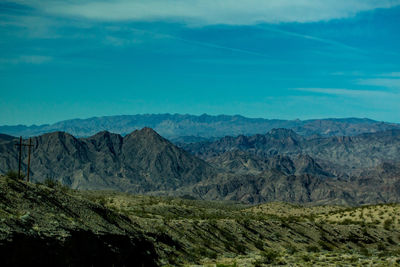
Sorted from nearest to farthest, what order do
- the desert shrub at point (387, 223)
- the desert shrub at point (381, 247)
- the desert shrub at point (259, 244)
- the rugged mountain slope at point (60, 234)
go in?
1. the rugged mountain slope at point (60, 234)
2. the desert shrub at point (259, 244)
3. the desert shrub at point (381, 247)
4. the desert shrub at point (387, 223)

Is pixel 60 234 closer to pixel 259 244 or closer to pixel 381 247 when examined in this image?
pixel 259 244

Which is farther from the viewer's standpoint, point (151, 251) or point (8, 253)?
point (151, 251)

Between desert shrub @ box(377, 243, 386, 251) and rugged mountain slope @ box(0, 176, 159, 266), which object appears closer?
rugged mountain slope @ box(0, 176, 159, 266)

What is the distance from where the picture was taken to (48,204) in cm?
2667

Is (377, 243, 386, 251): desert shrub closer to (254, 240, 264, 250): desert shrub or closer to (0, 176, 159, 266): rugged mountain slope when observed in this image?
(254, 240, 264, 250): desert shrub

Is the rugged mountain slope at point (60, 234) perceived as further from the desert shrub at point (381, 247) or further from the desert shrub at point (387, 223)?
the desert shrub at point (387, 223)

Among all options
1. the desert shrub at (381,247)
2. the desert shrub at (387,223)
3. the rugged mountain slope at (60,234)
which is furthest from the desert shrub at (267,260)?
the desert shrub at (387,223)

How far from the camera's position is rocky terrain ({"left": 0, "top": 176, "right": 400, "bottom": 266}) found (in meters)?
19.9

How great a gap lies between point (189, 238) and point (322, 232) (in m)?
17.9

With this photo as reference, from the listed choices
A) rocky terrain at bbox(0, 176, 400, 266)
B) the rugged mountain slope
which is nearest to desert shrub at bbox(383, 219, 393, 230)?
rocky terrain at bbox(0, 176, 400, 266)

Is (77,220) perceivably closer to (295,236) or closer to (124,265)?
(124,265)

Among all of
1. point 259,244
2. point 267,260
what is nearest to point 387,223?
point 259,244

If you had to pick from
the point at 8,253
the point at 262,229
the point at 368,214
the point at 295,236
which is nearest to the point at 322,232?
the point at 295,236

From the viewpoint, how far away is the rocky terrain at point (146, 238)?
19906 mm
